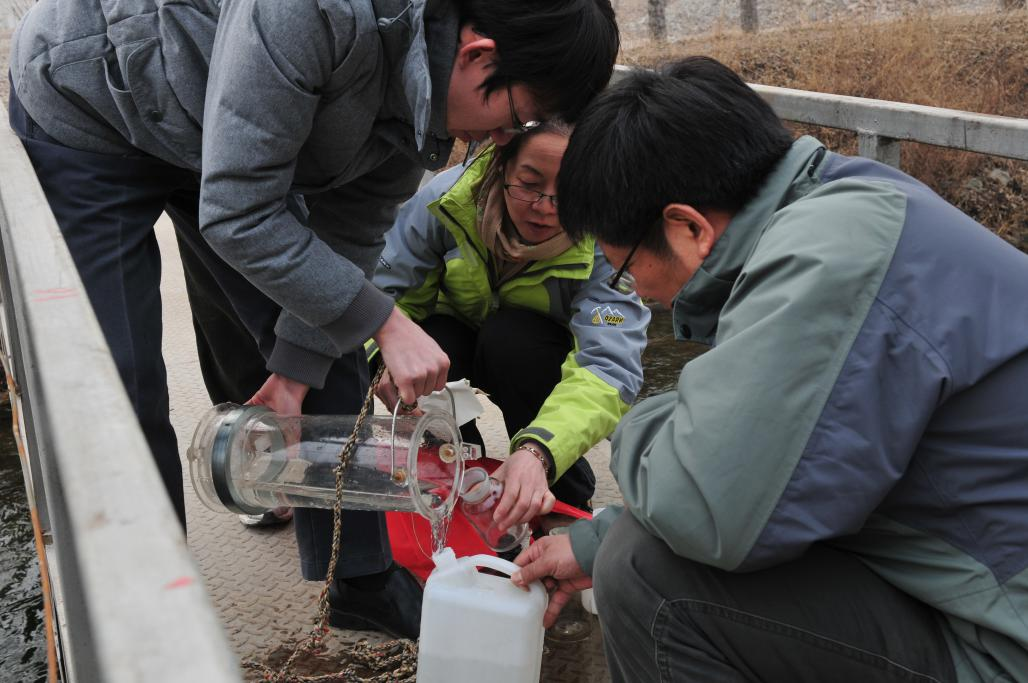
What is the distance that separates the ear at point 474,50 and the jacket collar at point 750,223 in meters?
0.55

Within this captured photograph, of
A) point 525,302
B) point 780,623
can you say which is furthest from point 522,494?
point 780,623

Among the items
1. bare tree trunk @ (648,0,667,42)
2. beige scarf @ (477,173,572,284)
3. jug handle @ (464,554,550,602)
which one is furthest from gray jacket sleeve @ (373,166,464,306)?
bare tree trunk @ (648,0,667,42)

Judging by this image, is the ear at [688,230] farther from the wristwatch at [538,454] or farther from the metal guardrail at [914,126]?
the metal guardrail at [914,126]

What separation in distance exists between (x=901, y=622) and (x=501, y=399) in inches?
57.3

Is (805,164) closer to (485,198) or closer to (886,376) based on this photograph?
(886,376)

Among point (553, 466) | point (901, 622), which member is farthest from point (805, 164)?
point (553, 466)

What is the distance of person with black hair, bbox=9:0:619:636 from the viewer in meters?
1.83

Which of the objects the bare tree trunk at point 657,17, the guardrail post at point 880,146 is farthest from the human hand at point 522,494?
the bare tree trunk at point 657,17

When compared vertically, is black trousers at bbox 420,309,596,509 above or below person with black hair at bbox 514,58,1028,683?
below

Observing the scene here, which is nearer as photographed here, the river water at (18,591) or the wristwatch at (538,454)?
the wristwatch at (538,454)

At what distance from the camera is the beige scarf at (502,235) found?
2.62 metres

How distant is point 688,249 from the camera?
171 centimetres

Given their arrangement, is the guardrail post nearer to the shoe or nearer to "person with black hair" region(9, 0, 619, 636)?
"person with black hair" region(9, 0, 619, 636)

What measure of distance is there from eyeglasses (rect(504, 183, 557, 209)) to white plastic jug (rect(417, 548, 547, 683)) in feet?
3.18
